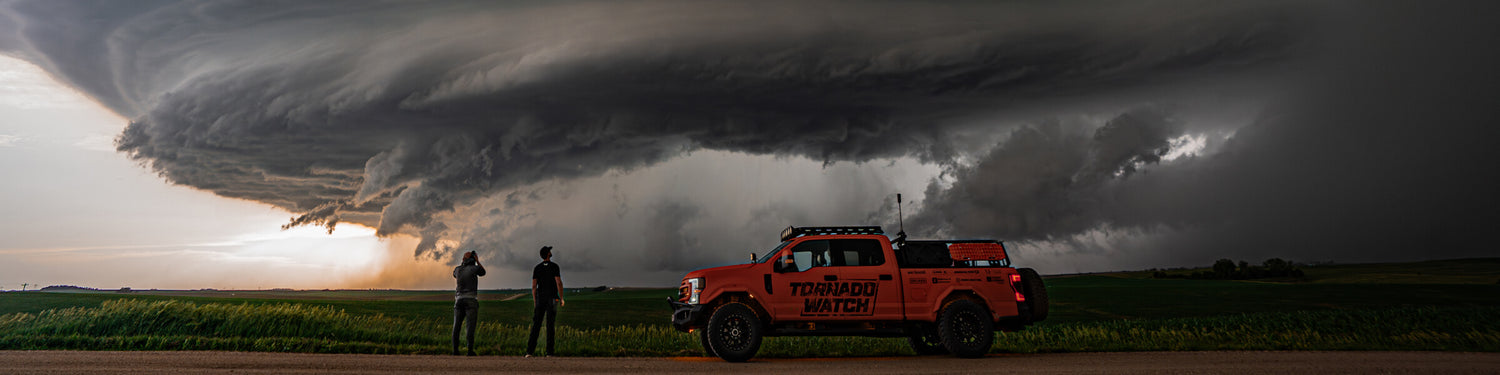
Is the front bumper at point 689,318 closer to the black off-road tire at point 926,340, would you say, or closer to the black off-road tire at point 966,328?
the black off-road tire at point 926,340

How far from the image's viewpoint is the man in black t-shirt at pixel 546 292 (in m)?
14.0

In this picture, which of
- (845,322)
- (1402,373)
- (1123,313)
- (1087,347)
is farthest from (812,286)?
(1123,313)

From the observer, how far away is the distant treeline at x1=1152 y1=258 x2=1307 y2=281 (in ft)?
282

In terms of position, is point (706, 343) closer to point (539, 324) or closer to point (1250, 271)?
point (539, 324)

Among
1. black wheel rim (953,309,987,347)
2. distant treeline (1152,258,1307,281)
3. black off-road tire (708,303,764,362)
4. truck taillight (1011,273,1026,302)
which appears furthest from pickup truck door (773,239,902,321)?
distant treeline (1152,258,1307,281)

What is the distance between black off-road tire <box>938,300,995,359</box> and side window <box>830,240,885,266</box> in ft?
4.82

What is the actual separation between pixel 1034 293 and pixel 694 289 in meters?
6.11

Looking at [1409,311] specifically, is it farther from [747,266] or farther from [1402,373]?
[747,266]

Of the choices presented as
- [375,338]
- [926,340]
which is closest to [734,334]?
[926,340]

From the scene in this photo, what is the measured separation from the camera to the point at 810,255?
1337 cm

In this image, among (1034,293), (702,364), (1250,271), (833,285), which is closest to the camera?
(702,364)

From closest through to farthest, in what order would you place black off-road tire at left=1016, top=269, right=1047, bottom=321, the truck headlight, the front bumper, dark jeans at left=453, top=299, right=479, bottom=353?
the front bumper
the truck headlight
black off-road tire at left=1016, top=269, right=1047, bottom=321
dark jeans at left=453, top=299, right=479, bottom=353

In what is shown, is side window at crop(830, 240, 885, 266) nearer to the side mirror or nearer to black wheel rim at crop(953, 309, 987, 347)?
the side mirror

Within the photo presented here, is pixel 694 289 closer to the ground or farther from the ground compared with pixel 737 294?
farther from the ground
